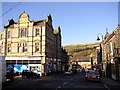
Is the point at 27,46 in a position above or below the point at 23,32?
below

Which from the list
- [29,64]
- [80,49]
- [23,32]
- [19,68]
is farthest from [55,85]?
[80,49]

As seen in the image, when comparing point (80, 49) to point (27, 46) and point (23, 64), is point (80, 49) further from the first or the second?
point (23, 64)

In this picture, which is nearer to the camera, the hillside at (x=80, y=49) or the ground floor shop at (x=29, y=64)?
the ground floor shop at (x=29, y=64)

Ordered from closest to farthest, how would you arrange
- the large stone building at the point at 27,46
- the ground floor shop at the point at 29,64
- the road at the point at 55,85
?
the road at the point at 55,85 < the ground floor shop at the point at 29,64 < the large stone building at the point at 27,46

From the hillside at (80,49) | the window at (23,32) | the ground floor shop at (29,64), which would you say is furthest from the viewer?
the hillside at (80,49)

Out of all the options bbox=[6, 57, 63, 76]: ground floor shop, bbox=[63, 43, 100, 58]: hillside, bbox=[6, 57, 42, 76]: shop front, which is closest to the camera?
bbox=[6, 57, 63, 76]: ground floor shop

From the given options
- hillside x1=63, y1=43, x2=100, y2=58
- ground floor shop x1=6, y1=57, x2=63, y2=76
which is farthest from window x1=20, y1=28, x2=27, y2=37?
hillside x1=63, y1=43, x2=100, y2=58

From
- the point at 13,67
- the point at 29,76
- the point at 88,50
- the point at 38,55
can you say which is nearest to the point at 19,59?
the point at 13,67

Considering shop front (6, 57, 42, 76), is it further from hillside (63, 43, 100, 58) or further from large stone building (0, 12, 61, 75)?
hillside (63, 43, 100, 58)

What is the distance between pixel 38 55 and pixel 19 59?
4.73 m

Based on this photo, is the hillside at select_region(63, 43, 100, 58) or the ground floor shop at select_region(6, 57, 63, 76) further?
the hillside at select_region(63, 43, 100, 58)

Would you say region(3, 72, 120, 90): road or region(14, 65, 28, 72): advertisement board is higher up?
region(14, 65, 28, 72): advertisement board

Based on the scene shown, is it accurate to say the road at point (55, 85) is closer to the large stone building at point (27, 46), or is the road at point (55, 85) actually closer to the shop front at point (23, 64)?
the shop front at point (23, 64)

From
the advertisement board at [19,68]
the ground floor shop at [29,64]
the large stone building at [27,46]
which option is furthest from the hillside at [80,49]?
the advertisement board at [19,68]
